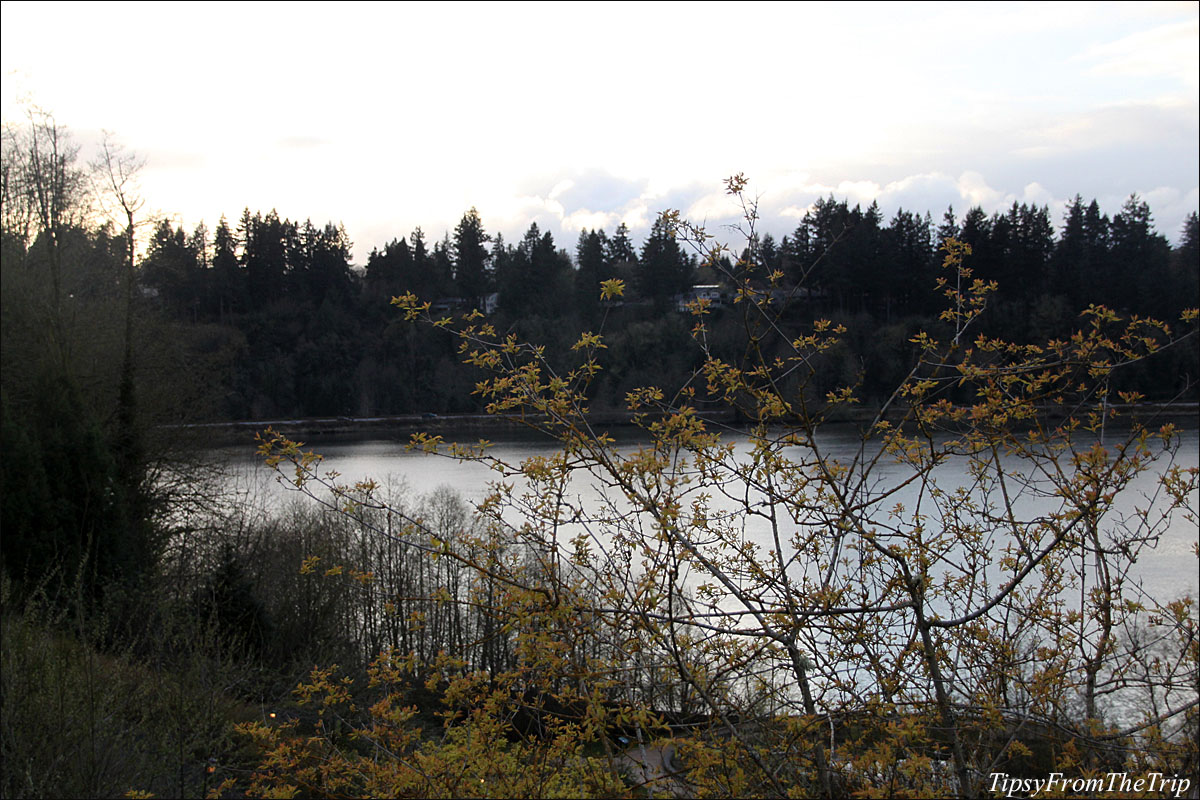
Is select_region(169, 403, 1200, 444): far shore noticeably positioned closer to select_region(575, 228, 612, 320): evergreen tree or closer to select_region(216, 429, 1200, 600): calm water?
select_region(216, 429, 1200, 600): calm water

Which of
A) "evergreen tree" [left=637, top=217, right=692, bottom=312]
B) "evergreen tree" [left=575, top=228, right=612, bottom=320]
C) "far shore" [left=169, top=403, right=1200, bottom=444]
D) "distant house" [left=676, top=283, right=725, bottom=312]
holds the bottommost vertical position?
"far shore" [left=169, top=403, right=1200, bottom=444]

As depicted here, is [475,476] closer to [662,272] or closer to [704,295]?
→ [662,272]

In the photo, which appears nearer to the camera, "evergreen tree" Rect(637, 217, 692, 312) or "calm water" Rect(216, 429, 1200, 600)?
"evergreen tree" Rect(637, 217, 692, 312)

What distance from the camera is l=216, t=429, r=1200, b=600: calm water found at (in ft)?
17.3

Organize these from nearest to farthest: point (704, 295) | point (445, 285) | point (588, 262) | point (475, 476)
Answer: point (704, 295) < point (475, 476) < point (588, 262) < point (445, 285)

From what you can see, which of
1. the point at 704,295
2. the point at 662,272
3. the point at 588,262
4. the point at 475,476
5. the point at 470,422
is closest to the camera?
the point at 704,295

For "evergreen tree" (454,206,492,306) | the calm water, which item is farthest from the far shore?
"evergreen tree" (454,206,492,306)

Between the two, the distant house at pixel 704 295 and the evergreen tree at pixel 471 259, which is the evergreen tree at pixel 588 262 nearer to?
the evergreen tree at pixel 471 259

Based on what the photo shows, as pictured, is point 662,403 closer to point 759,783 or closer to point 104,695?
point 759,783

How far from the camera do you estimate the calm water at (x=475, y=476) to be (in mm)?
5270

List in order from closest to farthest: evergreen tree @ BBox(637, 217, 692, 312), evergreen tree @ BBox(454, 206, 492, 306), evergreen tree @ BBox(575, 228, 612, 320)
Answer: evergreen tree @ BBox(637, 217, 692, 312) → evergreen tree @ BBox(575, 228, 612, 320) → evergreen tree @ BBox(454, 206, 492, 306)

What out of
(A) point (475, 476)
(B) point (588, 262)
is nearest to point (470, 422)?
(A) point (475, 476)

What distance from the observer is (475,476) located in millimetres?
25734

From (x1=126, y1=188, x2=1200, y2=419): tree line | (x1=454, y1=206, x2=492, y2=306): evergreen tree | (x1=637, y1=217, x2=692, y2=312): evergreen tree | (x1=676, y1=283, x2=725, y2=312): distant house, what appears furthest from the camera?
(x1=454, y1=206, x2=492, y2=306): evergreen tree
